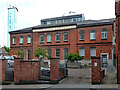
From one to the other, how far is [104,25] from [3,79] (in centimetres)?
2196

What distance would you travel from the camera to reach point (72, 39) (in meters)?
33.1

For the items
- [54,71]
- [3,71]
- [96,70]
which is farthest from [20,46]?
[96,70]

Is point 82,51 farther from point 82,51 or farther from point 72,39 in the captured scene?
point 72,39

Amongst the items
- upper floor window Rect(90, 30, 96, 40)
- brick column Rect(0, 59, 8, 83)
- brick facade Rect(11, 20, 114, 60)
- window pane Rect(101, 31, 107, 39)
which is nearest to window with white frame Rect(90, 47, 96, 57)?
brick facade Rect(11, 20, 114, 60)

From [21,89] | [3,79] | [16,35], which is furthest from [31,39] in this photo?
[21,89]

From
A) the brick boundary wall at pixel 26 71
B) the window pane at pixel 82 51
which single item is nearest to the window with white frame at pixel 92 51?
the window pane at pixel 82 51

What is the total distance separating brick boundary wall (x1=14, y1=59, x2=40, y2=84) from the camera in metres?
14.1

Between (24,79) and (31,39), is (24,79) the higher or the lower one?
the lower one

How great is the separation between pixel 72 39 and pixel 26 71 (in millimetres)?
20059

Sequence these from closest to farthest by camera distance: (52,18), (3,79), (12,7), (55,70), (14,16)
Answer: (55,70), (3,79), (52,18), (12,7), (14,16)

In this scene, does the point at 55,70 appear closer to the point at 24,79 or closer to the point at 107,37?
the point at 24,79

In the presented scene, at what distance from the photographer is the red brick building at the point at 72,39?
30062mm

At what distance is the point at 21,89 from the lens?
483 inches

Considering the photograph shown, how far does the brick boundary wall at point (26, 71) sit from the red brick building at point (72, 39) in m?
18.6
